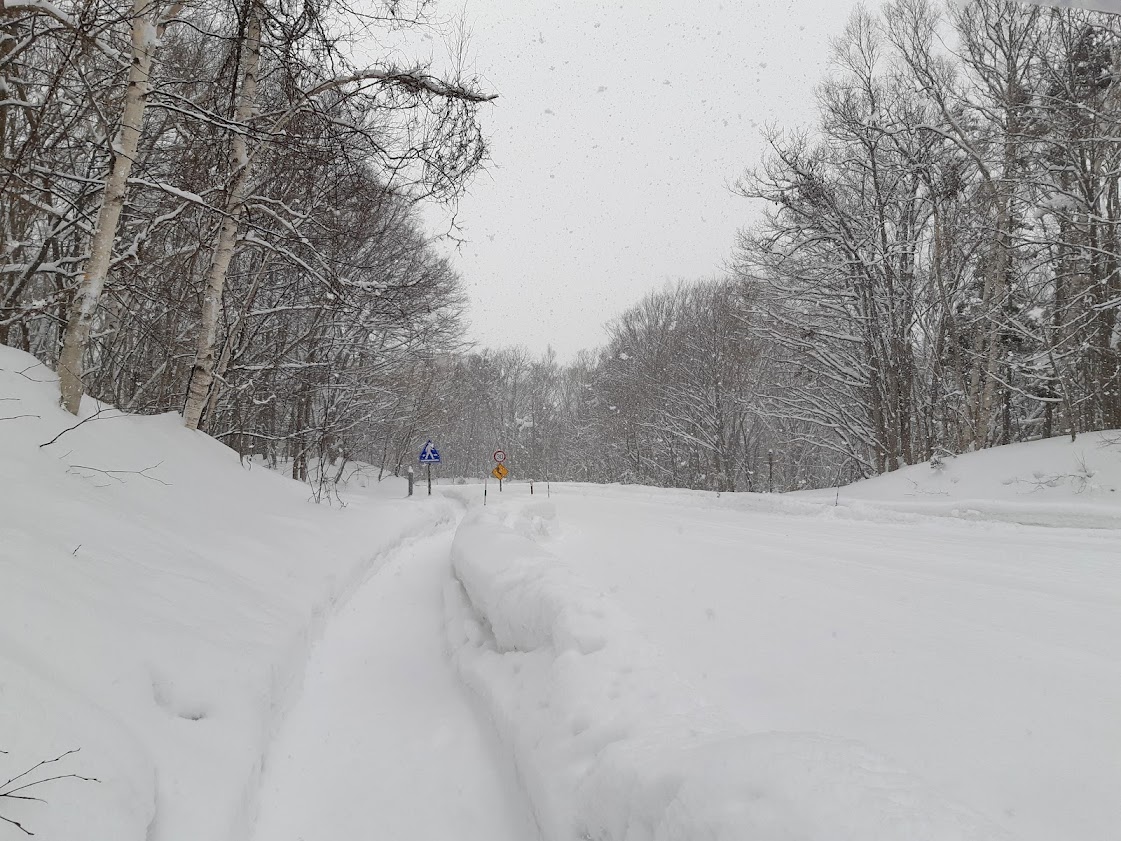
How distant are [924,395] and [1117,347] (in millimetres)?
5619

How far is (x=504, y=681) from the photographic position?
4156mm

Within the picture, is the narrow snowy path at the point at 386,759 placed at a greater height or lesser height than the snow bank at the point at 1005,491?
lesser

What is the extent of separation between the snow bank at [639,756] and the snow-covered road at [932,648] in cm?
56

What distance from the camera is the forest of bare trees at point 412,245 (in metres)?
6.27

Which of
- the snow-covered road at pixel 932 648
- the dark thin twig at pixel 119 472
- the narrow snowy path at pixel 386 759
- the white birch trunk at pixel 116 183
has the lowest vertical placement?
the narrow snowy path at pixel 386 759

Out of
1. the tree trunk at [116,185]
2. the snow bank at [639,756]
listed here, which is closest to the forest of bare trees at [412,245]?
the tree trunk at [116,185]

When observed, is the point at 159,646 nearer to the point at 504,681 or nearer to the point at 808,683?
the point at 504,681

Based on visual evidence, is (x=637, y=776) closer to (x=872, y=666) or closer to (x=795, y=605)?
(x=872, y=666)

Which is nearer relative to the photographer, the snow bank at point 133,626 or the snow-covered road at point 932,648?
the snow bank at point 133,626

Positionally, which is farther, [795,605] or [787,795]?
[795,605]

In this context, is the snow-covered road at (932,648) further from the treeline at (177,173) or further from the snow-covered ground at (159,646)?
the treeline at (177,173)

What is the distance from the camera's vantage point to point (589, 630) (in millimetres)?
3914

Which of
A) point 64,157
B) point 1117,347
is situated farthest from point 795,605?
point 1117,347

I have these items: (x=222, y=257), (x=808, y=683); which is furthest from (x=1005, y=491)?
(x=222, y=257)
